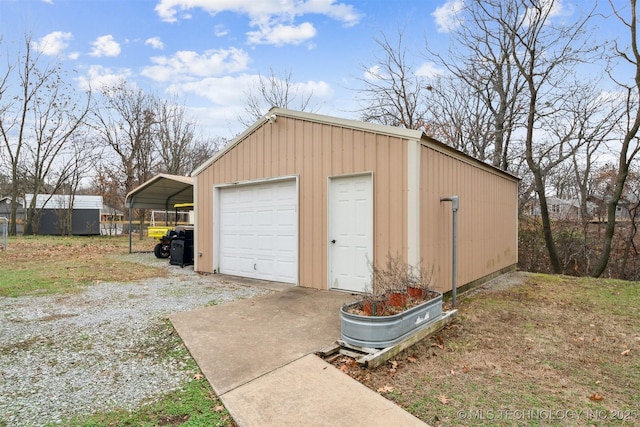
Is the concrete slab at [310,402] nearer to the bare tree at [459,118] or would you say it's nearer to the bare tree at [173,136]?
the bare tree at [459,118]

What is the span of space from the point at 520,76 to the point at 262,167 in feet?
37.1

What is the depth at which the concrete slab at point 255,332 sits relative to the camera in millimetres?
2953

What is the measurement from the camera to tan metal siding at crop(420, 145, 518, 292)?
518 centimetres

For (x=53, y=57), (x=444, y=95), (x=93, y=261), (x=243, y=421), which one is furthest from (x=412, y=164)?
(x=53, y=57)

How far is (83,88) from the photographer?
20594 millimetres

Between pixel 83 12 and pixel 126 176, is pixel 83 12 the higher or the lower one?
the higher one

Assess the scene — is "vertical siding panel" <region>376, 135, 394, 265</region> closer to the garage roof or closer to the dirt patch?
the dirt patch

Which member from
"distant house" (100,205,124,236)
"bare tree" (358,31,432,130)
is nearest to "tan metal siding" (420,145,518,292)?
"bare tree" (358,31,432,130)

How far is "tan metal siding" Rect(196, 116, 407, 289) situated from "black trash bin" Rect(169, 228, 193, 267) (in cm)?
192

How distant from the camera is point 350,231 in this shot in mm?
5562

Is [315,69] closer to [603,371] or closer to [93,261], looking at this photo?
[93,261]

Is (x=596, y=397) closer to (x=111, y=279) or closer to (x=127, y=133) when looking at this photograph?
(x=111, y=279)

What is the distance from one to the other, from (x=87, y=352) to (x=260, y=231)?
3911 millimetres

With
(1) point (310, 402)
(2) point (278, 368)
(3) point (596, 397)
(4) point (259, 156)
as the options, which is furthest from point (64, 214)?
(3) point (596, 397)
